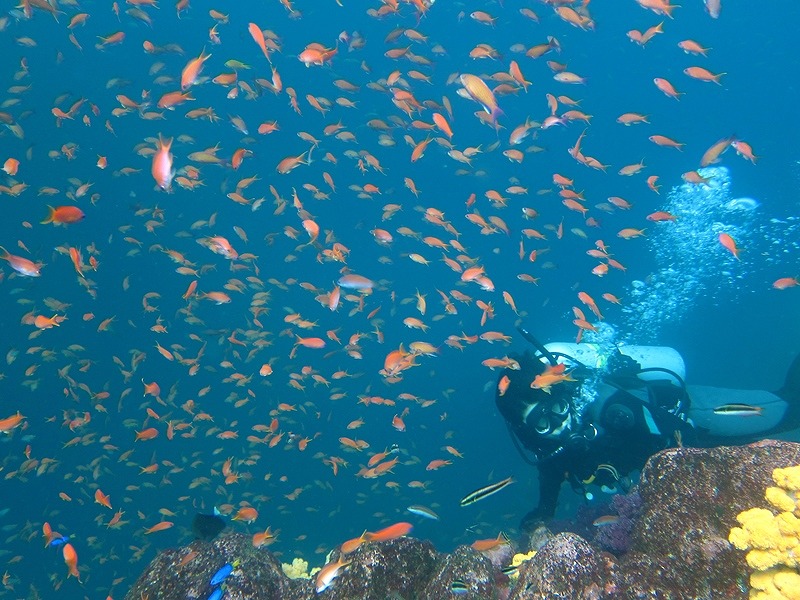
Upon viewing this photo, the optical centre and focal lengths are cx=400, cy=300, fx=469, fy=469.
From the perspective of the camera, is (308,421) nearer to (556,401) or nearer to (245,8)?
(245,8)

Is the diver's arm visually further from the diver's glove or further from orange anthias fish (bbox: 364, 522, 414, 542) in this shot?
the diver's glove

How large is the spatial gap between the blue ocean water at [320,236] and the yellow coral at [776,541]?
1714 cm

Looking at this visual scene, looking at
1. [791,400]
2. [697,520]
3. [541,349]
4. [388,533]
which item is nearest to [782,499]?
[697,520]

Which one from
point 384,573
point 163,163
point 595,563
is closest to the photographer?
point 595,563

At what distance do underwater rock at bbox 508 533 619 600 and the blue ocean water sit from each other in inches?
652

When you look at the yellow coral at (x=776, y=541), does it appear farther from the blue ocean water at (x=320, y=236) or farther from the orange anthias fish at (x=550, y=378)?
the blue ocean water at (x=320, y=236)

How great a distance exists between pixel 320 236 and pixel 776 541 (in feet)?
94.2

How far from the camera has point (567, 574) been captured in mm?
3387

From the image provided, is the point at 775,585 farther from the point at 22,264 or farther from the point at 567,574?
the point at 22,264

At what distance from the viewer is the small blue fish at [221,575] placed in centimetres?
434

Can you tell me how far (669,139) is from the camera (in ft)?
32.0

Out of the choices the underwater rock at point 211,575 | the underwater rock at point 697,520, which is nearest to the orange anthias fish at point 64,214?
the underwater rock at point 211,575

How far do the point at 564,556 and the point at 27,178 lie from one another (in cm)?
3277

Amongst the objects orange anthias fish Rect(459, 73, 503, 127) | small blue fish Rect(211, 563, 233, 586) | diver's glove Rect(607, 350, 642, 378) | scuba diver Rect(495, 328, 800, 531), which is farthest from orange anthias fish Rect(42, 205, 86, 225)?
diver's glove Rect(607, 350, 642, 378)
